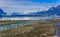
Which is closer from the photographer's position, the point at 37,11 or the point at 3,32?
the point at 3,32

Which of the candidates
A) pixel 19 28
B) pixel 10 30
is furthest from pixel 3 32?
pixel 19 28

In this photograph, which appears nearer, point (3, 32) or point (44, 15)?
point (3, 32)

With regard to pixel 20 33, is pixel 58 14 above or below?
above

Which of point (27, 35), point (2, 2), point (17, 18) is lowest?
point (27, 35)

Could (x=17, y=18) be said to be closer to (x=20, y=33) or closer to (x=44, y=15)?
(x=20, y=33)

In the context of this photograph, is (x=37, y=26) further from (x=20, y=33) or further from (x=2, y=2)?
(x=2, y=2)

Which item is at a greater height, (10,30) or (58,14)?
(58,14)

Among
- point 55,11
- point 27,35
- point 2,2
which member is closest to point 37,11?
point 55,11

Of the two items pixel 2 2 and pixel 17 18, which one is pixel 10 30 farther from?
pixel 2 2
